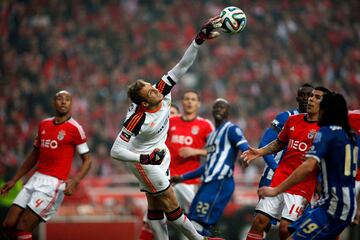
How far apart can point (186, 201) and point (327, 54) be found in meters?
14.9

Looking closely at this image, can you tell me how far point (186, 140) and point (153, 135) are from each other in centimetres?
240

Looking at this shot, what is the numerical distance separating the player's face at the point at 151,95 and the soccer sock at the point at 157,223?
1.49 m

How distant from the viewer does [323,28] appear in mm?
25594

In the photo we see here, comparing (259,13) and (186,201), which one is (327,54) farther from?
(186,201)

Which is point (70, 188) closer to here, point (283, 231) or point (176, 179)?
point (176, 179)

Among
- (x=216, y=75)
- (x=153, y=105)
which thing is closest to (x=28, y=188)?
(x=153, y=105)

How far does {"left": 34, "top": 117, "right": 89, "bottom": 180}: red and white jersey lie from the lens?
31.8 feet

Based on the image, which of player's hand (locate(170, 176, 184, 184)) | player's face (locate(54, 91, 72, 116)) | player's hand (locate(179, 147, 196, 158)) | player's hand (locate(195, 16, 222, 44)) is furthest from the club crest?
player's hand (locate(195, 16, 222, 44))

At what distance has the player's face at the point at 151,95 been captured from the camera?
8398mm

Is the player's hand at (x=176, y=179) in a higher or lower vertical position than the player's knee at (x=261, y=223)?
higher

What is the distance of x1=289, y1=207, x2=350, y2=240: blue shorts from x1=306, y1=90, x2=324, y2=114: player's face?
1535mm

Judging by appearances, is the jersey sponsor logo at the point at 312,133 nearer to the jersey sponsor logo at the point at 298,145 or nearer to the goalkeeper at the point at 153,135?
the jersey sponsor logo at the point at 298,145

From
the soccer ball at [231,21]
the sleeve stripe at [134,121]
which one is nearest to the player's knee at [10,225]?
the sleeve stripe at [134,121]

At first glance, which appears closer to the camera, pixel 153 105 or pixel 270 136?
pixel 153 105
